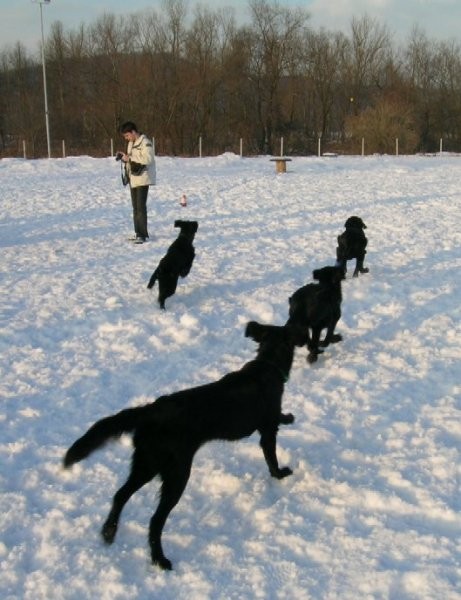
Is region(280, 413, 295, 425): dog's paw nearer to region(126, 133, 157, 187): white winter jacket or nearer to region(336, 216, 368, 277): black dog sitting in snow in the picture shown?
region(336, 216, 368, 277): black dog sitting in snow

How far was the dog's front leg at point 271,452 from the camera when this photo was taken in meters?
3.44

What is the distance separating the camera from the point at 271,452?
11.3 ft

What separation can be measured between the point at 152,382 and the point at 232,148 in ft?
141

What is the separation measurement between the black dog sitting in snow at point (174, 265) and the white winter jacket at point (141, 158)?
2573 mm

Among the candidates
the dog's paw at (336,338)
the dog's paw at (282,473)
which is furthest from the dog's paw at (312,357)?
the dog's paw at (282,473)

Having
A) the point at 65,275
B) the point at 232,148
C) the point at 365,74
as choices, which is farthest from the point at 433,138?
the point at 65,275

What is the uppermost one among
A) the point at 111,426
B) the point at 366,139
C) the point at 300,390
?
the point at 366,139

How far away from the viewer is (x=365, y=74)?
53719 millimetres

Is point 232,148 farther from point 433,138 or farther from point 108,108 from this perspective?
point 433,138

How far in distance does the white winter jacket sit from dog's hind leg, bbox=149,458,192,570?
24.0 ft

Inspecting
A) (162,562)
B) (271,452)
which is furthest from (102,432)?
(271,452)

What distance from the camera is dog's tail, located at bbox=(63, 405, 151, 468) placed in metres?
2.70

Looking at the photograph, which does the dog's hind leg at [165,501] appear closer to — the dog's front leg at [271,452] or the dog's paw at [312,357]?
the dog's front leg at [271,452]

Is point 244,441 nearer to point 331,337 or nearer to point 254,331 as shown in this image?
point 254,331
